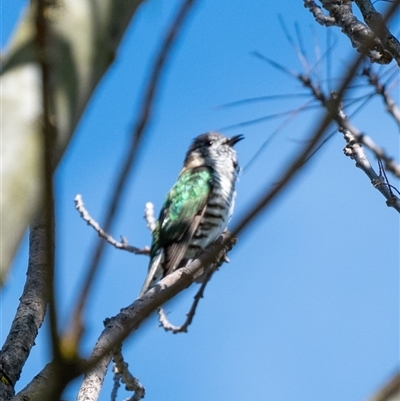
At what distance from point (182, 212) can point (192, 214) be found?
0.13 m

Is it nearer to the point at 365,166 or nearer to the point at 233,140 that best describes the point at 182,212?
the point at 233,140

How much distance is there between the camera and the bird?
24.1 ft

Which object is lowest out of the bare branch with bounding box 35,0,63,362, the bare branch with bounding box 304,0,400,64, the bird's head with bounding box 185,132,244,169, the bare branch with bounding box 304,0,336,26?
the bare branch with bounding box 35,0,63,362

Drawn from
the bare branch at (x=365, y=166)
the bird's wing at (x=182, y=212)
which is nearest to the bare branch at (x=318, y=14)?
the bare branch at (x=365, y=166)

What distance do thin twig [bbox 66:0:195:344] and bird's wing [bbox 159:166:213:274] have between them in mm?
6129

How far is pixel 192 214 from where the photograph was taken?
773cm

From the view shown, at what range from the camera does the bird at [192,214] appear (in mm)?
7359

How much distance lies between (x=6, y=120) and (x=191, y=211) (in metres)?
6.64

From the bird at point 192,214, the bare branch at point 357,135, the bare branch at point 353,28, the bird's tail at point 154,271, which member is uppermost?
the bird at point 192,214

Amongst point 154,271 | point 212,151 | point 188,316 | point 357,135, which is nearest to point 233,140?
point 212,151

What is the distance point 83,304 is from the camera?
1.00m

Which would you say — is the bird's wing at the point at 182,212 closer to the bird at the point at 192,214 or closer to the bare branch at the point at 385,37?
the bird at the point at 192,214

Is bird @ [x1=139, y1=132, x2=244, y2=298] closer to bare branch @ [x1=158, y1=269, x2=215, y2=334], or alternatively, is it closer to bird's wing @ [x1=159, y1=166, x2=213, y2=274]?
bird's wing @ [x1=159, y1=166, x2=213, y2=274]

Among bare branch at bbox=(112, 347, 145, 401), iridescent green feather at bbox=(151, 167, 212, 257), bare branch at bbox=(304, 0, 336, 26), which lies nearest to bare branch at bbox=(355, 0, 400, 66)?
bare branch at bbox=(304, 0, 336, 26)
